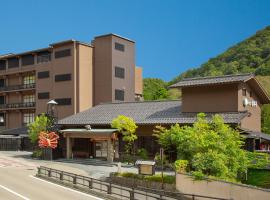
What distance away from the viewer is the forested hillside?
90750 millimetres

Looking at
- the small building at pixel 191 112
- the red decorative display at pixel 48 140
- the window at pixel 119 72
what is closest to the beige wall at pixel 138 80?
the window at pixel 119 72

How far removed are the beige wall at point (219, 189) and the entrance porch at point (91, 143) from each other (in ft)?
51.9

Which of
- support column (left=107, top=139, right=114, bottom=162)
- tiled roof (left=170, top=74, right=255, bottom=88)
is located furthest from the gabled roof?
support column (left=107, top=139, right=114, bottom=162)

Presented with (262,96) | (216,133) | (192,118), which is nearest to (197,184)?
(216,133)

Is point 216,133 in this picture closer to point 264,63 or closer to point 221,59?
point 264,63

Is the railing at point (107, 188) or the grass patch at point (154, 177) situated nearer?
the railing at point (107, 188)

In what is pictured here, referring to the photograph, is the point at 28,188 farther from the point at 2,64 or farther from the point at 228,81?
the point at 2,64

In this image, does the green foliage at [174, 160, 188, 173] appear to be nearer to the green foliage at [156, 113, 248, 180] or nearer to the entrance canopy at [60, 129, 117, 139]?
the green foliage at [156, 113, 248, 180]

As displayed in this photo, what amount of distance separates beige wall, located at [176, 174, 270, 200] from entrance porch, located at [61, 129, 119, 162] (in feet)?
51.9

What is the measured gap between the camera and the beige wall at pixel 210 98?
117ft

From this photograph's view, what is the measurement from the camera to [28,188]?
27.7 meters

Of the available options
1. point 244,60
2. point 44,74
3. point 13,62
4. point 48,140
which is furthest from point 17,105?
point 244,60

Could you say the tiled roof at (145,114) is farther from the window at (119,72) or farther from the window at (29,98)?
the window at (29,98)

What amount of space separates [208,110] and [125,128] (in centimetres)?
870
